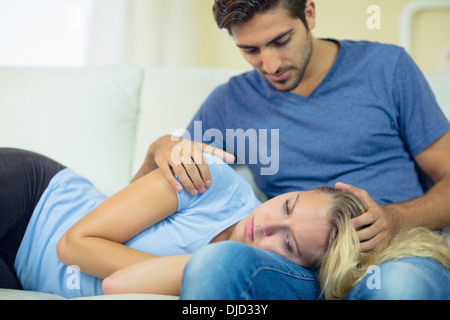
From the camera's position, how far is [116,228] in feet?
3.42

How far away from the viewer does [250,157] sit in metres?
1.37

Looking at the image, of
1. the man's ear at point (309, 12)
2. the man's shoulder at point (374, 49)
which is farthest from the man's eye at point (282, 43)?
the man's shoulder at point (374, 49)

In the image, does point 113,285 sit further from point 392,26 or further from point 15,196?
point 392,26

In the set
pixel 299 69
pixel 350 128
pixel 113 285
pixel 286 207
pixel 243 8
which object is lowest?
pixel 113 285

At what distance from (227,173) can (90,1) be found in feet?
4.42

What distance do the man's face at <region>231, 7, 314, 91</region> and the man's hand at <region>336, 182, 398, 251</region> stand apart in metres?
0.42

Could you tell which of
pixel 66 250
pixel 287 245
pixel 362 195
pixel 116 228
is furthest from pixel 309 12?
pixel 66 250

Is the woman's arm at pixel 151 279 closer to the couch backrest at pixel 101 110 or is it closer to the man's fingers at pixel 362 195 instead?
the man's fingers at pixel 362 195

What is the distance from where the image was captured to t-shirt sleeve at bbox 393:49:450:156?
1254 mm

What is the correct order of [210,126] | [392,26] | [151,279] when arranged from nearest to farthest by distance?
[151,279]
[210,126]
[392,26]

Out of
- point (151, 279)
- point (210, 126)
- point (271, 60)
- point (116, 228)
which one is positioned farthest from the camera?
point (210, 126)

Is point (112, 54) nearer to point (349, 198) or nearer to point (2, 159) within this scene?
point (2, 159)

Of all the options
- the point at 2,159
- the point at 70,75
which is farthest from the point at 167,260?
the point at 70,75

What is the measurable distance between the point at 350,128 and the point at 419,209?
0.28 m
